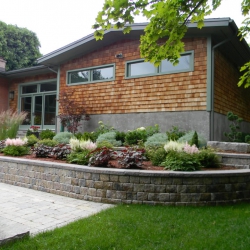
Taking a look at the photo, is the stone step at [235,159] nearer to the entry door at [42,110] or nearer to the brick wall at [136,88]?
the brick wall at [136,88]

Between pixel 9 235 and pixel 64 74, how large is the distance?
10071 millimetres

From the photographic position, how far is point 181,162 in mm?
4961

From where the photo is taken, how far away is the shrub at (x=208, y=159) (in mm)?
5741

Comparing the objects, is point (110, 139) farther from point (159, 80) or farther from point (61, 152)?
point (159, 80)

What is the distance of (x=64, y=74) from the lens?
12359 millimetres

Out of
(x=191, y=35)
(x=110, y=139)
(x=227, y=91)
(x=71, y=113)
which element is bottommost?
(x=110, y=139)

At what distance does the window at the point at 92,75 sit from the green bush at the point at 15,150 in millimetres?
4648

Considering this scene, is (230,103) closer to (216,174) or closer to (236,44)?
(236,44)

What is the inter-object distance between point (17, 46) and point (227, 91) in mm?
26878

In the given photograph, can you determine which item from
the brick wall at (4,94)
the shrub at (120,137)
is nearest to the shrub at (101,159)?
the shrub at (120,137)

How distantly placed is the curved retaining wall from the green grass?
0.32 m

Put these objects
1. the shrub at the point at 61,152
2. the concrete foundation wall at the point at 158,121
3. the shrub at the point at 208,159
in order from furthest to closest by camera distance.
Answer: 1. the concrete foundation wall at the point at 158,121
2. the shrub at the point at 61,152
3. the shrub at the point at 208,159

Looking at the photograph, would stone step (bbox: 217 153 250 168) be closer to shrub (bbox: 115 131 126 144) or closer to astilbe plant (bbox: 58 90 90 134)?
shrub (bbox: 115 131 126 144)

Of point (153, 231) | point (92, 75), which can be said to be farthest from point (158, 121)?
point (153, 231)
